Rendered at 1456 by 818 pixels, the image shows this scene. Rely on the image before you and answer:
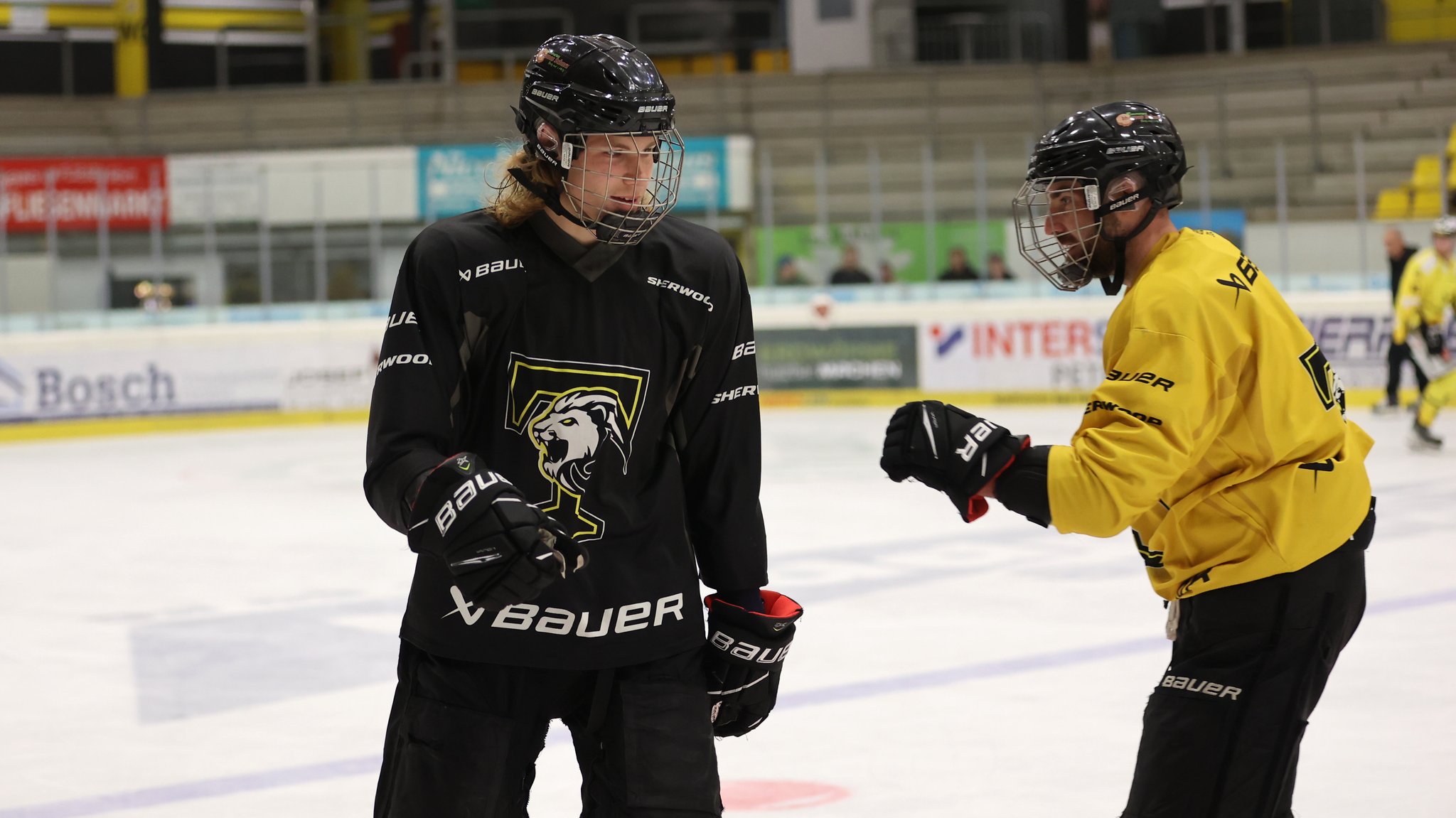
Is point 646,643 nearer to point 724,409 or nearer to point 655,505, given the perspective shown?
point 655,505

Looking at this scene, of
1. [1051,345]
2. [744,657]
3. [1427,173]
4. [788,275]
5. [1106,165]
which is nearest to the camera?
[744,657]

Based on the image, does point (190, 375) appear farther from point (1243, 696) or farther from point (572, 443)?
point (1243, 696)

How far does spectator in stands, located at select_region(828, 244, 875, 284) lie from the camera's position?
53.8 feet

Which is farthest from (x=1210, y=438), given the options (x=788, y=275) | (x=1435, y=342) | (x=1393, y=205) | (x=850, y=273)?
(x=1393, y=205)

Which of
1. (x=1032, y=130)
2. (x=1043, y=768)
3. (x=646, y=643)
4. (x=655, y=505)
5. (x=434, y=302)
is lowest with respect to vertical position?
(x=1043, y=768)

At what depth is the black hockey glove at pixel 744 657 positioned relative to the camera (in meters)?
2.40

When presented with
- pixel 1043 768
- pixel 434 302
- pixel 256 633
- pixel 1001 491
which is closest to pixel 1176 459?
pixel 1001 491

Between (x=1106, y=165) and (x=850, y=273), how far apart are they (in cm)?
1395

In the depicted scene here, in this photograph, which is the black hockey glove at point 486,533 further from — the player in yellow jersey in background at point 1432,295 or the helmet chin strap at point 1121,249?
the player in yellow jersey in background at point 1432,295

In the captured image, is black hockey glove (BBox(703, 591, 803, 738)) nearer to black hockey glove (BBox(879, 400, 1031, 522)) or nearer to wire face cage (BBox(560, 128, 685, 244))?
black hockey glove (BBox(879, 400, 1031, 522))

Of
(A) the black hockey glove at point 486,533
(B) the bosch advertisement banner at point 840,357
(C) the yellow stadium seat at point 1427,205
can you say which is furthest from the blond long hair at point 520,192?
(C) the yellow stadium seat at point 1427,205

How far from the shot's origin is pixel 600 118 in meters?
2.29

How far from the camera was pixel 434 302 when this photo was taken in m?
2.27

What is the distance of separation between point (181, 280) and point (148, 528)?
8118 mm
